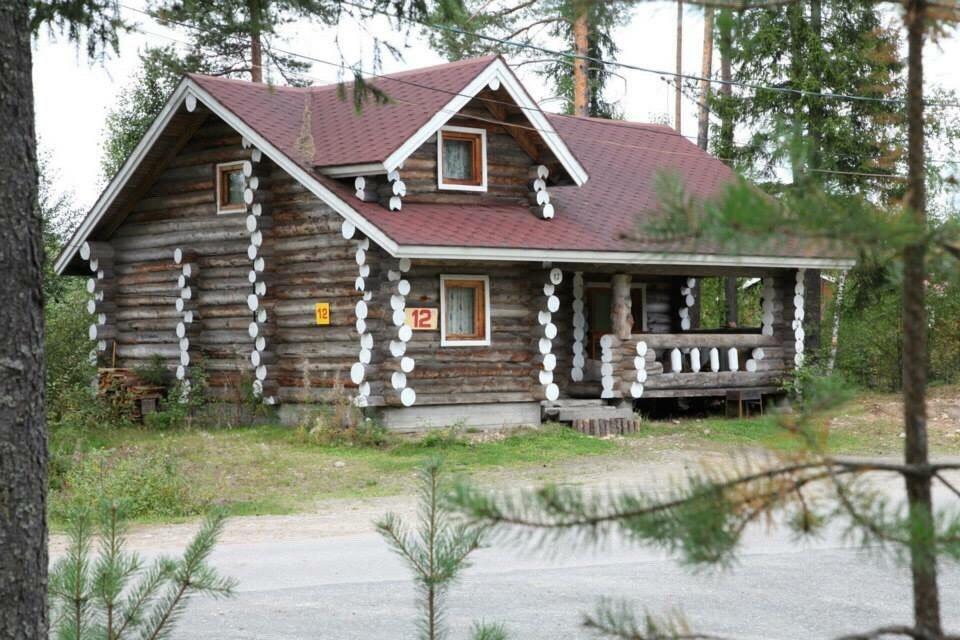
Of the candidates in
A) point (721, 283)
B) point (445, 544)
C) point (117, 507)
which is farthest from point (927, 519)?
point (721, 283)

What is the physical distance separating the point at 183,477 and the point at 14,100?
1131 cm

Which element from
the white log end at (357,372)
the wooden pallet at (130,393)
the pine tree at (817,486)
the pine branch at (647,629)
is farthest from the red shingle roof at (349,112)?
the pine tree at (817,486)

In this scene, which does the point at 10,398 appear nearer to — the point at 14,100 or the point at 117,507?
the point at 117,507

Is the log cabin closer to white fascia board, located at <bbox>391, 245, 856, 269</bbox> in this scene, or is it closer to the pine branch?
white fascia board, located at <bbox>391, 245, 856, 269</bbox>

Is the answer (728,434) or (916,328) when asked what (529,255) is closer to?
(728,434)

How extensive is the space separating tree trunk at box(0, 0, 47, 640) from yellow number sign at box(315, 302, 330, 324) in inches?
621

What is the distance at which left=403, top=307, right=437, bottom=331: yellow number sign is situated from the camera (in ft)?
67.0

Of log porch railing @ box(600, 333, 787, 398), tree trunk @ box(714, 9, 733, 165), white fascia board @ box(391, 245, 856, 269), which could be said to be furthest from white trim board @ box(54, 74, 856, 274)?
tree trunk @ box(714, 9, 733, 165)

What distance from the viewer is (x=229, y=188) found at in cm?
2331

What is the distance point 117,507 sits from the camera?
5.12 meters

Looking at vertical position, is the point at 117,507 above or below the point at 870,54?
below

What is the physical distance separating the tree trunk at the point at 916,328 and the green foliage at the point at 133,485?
441 inches

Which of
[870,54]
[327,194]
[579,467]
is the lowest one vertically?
[579,467]

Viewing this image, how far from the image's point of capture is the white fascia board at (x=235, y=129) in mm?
19594
